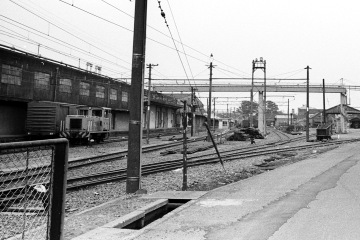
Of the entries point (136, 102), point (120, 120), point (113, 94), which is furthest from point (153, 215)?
point (120, 120)

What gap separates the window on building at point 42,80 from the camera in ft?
96.6

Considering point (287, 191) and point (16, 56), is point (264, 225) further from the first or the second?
point (16, 56)

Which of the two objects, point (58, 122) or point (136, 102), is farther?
point (58, 122)

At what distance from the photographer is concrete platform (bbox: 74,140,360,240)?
5.36m

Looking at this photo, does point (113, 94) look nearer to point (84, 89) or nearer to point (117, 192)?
point (84, 89)

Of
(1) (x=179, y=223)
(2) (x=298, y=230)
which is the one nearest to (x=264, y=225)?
(2) (x=298, y=230)

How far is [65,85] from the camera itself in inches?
1318

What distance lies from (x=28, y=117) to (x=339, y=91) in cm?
4472

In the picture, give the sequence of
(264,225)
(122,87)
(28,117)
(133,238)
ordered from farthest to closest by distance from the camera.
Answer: (122,87) → (28,117) → (264,225) → (133,238)

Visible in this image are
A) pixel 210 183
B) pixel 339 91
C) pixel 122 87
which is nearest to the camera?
pixel 210 183

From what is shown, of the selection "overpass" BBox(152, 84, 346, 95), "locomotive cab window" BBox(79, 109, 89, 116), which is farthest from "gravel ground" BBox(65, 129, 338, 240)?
"overpass" BBox(152, 84, 346, 95)

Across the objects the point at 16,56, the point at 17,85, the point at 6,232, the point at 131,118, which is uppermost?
the point at 16,56

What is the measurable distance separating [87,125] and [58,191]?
24161 millimetres

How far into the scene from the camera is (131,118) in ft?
30.4
